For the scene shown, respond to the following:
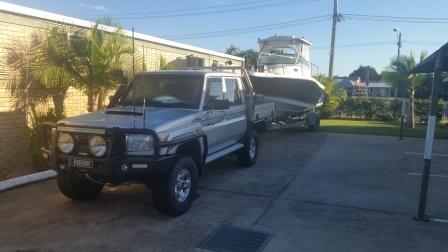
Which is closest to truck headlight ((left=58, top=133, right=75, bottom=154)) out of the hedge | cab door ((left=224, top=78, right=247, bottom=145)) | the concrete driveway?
the concrete driveway

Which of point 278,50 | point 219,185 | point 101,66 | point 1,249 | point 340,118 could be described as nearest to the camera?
point 1,249

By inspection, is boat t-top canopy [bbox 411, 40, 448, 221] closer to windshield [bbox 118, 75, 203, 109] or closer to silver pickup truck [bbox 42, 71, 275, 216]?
silver pickup truck [bbox 42, 71, 275, 216]

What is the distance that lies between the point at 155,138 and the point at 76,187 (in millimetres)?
1803

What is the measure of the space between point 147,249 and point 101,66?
17.4ft

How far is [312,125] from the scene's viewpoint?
1631 centimetres

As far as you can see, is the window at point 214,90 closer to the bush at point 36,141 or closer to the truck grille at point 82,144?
the truck grille at point 82,144

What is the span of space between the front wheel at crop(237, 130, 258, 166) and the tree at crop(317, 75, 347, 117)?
13747 mm

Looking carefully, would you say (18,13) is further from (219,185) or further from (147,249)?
(147,249)

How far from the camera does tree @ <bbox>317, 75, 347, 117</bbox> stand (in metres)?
22.9

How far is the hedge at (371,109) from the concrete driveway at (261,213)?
16.0m

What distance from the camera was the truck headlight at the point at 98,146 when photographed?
5.30m

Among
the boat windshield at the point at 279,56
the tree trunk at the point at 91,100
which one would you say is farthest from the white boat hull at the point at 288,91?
the tree trunk at the point at 91,100

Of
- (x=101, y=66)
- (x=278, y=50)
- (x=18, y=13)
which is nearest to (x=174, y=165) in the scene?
(x=101, y=66)

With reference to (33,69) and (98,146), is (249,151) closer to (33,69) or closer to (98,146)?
(98,146)
